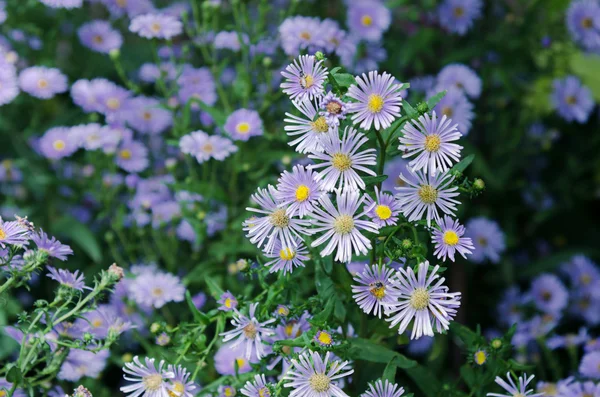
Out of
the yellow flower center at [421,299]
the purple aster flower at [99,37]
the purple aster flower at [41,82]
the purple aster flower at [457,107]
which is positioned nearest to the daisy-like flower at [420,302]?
the yellow flower center at [421,299]

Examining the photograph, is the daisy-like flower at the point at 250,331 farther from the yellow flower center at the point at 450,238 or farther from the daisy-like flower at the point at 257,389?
the yellow flower center at the point at 450,238

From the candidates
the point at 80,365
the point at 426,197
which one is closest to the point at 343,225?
the point at 426,197

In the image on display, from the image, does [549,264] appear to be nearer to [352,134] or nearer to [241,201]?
[241,201]

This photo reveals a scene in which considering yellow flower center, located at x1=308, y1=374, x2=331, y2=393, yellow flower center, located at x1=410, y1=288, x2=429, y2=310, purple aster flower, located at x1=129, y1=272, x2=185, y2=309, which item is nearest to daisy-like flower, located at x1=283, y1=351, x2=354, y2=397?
yellow flower center, located at x1=308, y1=374, x2=331, y2=393

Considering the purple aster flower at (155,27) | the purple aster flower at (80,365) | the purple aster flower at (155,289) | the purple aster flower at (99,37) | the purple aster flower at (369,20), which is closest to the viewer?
the purple aster flower at (80,365)

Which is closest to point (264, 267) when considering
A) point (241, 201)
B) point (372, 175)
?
point (372, 175)
